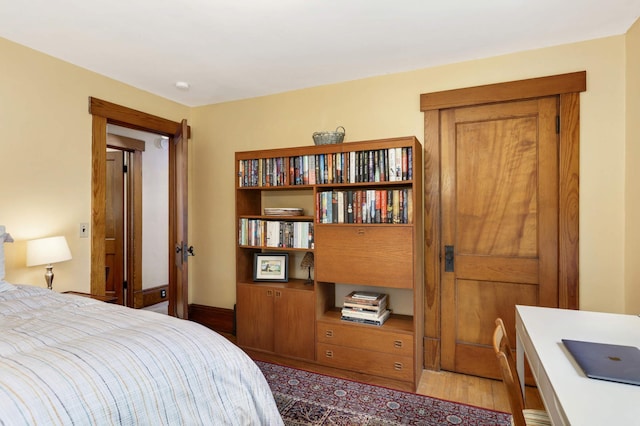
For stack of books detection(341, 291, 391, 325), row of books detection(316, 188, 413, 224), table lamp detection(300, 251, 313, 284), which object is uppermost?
row of books detection(316, 188, 413, 224)

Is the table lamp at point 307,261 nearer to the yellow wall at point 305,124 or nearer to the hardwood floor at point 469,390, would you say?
the yellow wall at point 305,124

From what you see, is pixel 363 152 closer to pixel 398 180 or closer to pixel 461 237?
pixel 398 180

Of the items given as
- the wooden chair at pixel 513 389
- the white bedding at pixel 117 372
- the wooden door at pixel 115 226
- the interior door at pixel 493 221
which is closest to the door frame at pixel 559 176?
the interior door at pixel 493 221

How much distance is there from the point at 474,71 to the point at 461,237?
1.28 metres

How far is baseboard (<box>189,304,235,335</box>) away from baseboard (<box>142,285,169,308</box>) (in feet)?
3.50

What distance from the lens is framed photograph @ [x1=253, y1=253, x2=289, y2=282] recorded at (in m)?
3.07

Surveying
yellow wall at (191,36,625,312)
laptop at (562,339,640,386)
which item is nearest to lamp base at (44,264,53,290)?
yellow wall at (191,36,625,312)

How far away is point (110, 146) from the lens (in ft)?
13.2

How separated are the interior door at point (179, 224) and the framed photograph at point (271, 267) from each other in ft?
2.05

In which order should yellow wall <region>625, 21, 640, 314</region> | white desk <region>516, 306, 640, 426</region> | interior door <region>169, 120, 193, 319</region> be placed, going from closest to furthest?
white desk <region>516, 306, 640, 426</region> < yellow wall <region>625, 21, 640, 314</region> < interior door <region>169, 120, 193, 319</region>

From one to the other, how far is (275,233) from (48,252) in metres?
1.59

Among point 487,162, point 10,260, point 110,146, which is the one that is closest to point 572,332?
point 487,162

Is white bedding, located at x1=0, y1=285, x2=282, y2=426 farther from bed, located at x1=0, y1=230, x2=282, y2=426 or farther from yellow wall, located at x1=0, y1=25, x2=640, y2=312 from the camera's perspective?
yellow wall, located at x1=0, y1=25, x2=640, y2=312

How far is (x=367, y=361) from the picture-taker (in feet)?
8.23
